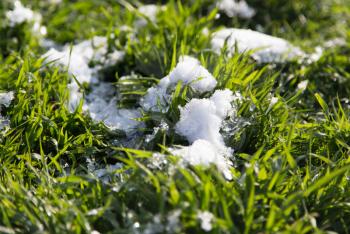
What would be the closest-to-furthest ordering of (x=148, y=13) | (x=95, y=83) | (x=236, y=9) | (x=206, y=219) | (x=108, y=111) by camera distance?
(x=206, y=219) → (x=108, y=111) → (x=95, y=83) → (x=148, y=13) → (x=236, y=9)

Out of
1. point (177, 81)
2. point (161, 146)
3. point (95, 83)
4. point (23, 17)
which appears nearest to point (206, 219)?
point (161, 146)

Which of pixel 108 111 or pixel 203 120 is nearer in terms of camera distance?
pixel 203 120

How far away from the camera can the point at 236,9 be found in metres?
3.50

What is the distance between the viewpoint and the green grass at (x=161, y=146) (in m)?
1.57

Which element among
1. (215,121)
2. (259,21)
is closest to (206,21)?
(259,21)

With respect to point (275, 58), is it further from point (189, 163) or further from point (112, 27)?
point (189, 163)

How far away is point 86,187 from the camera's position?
5.90 feet

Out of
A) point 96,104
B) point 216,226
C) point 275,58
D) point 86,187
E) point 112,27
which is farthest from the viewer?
point 112,27

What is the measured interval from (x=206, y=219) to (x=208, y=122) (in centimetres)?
57

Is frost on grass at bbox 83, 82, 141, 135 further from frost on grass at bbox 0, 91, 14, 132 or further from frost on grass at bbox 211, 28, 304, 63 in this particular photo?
frost on grass at bbox 211, 28, 304, 63

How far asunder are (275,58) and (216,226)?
5.06 ft

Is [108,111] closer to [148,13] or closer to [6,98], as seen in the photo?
[6,98]

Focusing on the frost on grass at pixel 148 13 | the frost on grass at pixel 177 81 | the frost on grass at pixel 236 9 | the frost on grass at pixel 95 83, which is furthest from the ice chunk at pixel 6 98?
the frost on grass at pixel 236 9

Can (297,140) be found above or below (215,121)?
below
